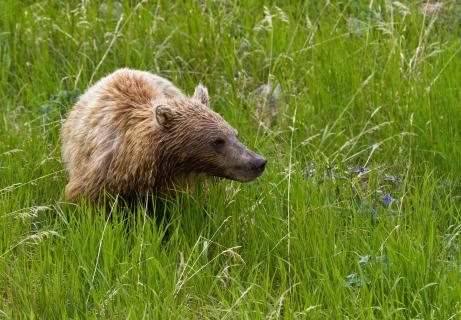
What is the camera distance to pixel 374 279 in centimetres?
475

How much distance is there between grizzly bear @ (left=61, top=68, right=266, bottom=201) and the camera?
566cm

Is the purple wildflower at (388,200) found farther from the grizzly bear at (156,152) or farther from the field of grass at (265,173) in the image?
the grizzly bear at (156,152)

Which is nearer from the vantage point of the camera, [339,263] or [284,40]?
[339,263]

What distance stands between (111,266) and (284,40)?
335 cm

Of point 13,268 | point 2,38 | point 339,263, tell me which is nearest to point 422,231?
point 339,263

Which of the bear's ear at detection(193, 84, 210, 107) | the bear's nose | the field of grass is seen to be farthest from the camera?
the bear's ear at detection(193, 84, 210, 107)

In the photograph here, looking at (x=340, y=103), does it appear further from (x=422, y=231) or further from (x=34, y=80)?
(x=34, y=80)

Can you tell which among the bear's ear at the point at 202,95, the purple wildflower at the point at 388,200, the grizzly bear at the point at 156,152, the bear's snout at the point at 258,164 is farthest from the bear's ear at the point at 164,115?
the purple wildflower at the point at 388,200

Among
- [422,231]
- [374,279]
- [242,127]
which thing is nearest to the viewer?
[374,279]

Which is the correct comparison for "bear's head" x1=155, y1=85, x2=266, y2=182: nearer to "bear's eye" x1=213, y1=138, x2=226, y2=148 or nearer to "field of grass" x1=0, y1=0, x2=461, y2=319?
→ "bear's eye" x1=213, y1=138, x2=226, y2=148

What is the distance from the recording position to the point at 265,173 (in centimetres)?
615

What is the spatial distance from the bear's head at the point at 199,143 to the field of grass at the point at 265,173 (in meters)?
0.21

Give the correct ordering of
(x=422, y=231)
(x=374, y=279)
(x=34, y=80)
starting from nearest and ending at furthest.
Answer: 1. (x=374, y=279)
2. (x=422, y=231)
3. (x=34, y=80)

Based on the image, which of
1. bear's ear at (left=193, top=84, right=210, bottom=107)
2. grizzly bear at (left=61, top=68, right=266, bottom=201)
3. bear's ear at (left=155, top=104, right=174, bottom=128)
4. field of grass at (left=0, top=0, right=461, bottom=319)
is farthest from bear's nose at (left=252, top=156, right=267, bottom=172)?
bear's ear at (left=193, top=84, right=210, bottom=107)
